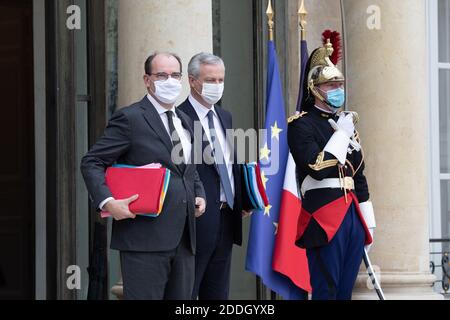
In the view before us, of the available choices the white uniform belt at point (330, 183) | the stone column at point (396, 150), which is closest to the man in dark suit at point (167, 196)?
the white uniform belt at point (330, 183)

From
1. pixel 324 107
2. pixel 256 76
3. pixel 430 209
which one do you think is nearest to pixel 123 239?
pixel 324 107

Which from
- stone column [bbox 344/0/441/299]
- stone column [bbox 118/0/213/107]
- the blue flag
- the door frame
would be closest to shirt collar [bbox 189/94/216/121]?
stone column [bbox 118/0/213/107]

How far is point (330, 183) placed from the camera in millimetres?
7340

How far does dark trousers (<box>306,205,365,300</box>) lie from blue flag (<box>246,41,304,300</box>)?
99 centimetres

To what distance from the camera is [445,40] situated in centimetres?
1055

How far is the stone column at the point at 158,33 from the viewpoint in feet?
26.2

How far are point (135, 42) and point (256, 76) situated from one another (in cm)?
205

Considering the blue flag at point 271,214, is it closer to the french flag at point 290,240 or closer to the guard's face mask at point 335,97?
Answer: the french flag at point 290,240

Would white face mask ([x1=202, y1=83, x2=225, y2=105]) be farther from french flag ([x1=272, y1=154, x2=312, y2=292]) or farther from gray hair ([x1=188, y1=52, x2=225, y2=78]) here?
french flag ([x1=272, y1=154, x2=312, y2=292])

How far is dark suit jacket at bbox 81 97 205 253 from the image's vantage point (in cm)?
646

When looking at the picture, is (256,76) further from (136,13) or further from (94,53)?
(136,13)

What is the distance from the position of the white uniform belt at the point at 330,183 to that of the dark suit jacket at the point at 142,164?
95 cm

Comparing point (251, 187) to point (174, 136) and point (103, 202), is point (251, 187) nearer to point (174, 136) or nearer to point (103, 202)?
point (174, 136)

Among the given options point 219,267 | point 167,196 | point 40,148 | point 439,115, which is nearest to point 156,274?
point 167,196
